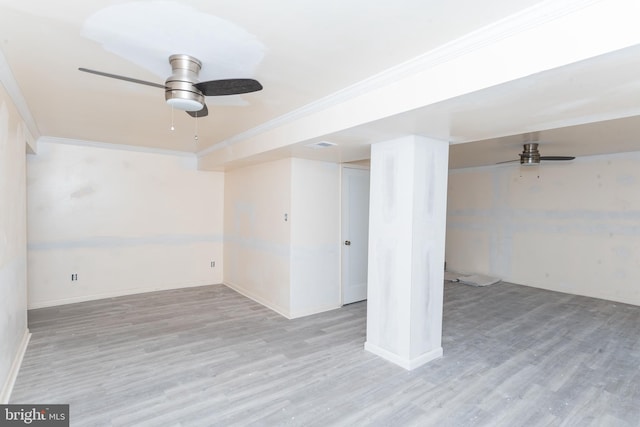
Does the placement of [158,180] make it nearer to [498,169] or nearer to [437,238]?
[437,238]

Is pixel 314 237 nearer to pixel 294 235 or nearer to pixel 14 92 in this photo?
pixel 294 235

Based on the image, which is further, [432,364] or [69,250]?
[69,250]

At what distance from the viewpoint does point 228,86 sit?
1.97 metres

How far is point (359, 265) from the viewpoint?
5105 millimetres

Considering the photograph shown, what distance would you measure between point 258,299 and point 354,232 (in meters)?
1.84

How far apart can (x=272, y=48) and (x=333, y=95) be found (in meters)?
0.85

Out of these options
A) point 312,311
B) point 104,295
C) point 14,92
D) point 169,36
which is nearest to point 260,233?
point 312,311

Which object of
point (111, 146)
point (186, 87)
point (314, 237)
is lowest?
point (314, 237)

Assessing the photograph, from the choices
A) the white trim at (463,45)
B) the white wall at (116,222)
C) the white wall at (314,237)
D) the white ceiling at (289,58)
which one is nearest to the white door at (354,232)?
the white wall at (314,237)

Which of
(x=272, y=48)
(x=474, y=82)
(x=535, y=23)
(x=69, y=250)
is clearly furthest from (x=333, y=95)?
(x=69, y=250)

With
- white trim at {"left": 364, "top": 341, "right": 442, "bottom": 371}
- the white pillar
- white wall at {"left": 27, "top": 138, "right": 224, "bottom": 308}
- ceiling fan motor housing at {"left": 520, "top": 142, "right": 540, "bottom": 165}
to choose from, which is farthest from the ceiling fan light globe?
ceiling fan motor housing at {"left": 520, "top": 142, "right": 540, "bottom": 165}

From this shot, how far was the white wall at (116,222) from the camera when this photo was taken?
186 inches

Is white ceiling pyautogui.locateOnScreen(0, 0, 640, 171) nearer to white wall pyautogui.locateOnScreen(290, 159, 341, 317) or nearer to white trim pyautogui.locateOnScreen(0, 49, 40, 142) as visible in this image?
white trim pyautogui.locateOnScreen(0, 49, 40, 142)

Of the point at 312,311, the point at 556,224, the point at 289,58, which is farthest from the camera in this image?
the point at 556,224
